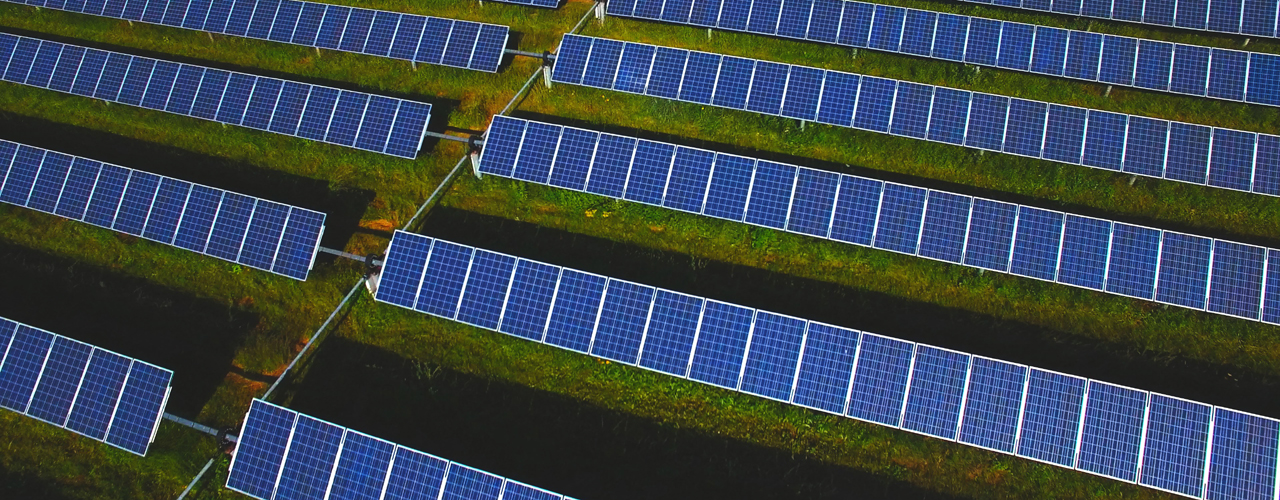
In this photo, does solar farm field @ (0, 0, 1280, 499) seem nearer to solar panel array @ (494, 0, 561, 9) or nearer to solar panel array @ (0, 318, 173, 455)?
solar panel array @ (0, 318, 173, 455)

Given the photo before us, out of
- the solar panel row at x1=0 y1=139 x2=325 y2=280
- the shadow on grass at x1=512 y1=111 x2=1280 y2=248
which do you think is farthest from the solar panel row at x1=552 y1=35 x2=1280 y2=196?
the solar panel row at x1=0 y1=139 x2=325 y2=280

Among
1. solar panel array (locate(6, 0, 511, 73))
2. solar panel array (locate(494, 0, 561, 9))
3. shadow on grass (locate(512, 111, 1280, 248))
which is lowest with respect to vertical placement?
shadow on grass (locate(512, 111, 1280, 248))

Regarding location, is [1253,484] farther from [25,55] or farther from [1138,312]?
[25,55]

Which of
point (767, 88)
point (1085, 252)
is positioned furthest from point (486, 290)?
point (1085, 252)

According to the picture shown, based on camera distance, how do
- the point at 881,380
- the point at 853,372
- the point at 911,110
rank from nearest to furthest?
the point at 881,380
the point at 853,372
the point at 911,110

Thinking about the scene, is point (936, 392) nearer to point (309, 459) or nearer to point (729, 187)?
point (729, 187)

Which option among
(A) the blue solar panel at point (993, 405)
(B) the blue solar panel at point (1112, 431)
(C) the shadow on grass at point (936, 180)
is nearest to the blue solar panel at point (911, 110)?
(C) the shadow on grass at point (936, 180)

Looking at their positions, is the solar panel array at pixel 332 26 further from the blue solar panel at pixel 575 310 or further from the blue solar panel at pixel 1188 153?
the blue solar panel at pixel 1188 153
